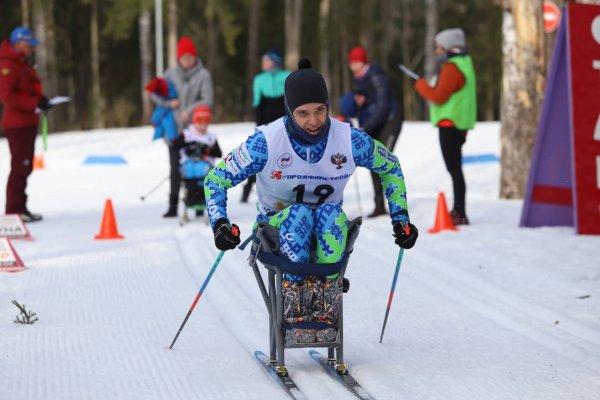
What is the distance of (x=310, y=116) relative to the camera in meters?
5.12

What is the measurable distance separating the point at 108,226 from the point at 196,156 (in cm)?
155

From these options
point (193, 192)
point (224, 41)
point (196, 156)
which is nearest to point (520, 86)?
point (196, 156)

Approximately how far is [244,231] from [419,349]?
490 centimetres

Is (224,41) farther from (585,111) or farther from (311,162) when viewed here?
(311,162)

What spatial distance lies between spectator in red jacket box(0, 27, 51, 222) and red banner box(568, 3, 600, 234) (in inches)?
225

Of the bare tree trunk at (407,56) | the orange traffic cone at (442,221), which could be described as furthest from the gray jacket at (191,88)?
the bare tree trunk at (407,56)

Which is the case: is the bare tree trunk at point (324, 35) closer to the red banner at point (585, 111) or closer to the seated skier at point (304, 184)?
the red banner at point (585, 111)

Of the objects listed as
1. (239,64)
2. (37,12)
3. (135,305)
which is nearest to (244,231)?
(135,305)

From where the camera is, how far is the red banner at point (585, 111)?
9727 millimetres

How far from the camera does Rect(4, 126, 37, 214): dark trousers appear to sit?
1158 centimetres

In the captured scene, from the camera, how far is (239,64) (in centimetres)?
5203

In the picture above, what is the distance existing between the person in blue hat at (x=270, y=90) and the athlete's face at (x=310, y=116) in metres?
7.78

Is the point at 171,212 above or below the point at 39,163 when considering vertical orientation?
above

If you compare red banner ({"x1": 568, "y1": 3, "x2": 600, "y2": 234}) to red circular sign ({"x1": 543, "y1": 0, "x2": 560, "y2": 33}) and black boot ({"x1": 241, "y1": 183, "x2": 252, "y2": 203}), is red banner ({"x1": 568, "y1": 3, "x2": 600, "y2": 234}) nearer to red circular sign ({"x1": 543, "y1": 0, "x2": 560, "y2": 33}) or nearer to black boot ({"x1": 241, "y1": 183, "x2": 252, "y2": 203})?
black boot ({"x1": 241, "y1": 183, "x2": 252, "y2": 203})
